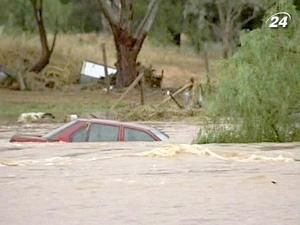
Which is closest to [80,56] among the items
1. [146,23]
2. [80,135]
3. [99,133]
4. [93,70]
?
[93,70]

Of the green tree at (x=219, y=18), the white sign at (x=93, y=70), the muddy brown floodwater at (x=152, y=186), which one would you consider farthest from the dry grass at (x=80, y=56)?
the muddy brown floodwater at (x=152, y=186)

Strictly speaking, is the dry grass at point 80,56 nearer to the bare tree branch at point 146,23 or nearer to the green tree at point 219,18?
the green tree at point 219,18

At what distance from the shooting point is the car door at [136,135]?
16391 mm

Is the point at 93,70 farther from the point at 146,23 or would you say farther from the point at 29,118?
the point at 29,118

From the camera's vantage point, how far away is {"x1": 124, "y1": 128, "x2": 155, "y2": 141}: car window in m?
16.4

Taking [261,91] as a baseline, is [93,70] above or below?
above

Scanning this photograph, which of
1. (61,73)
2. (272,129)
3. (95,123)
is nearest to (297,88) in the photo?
(272,129)

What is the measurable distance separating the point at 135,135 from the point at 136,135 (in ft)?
0.08

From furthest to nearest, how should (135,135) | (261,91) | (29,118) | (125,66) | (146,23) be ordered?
1. (146,23)
2. (125,66)
3. (29,118)
4. (135,135)
5. (261,91)

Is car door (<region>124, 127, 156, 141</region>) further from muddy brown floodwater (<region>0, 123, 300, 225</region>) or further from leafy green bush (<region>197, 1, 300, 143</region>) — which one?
muddy brown floodwater (<region>0, 123, 300, 225</region>)

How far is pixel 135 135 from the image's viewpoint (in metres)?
16.5

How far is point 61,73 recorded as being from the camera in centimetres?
4700

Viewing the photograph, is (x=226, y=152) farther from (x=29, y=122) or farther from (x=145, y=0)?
(x=145, y=0)

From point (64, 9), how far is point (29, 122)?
2600cm
